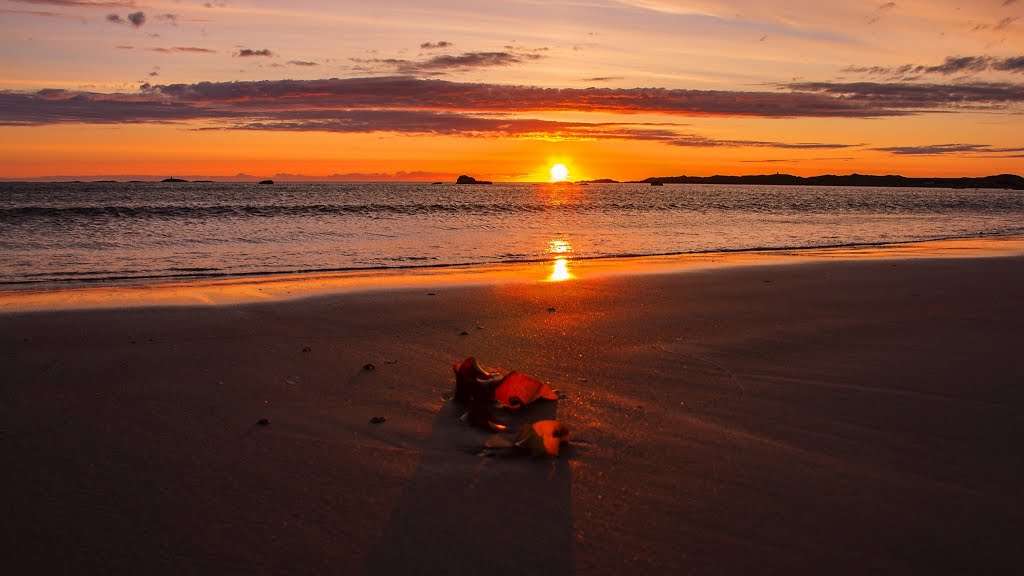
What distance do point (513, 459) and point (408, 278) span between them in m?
8.09

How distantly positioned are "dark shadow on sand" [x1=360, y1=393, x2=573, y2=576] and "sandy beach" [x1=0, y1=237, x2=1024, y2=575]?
0.01 metres

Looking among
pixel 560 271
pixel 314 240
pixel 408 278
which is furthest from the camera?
pixel 314 240

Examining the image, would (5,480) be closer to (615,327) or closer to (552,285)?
(615,327)

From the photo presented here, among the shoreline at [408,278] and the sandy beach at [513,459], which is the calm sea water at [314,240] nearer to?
the shoreline at [408,278]

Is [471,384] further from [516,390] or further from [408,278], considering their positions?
[408,278]

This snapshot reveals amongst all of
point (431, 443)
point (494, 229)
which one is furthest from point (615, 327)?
point (494, 229)

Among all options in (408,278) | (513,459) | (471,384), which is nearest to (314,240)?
(408,278)

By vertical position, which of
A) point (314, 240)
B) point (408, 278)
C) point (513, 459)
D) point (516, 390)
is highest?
point (516, 390)

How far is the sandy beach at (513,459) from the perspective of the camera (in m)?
3.06

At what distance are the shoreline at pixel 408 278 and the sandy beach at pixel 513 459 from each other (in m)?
1.39

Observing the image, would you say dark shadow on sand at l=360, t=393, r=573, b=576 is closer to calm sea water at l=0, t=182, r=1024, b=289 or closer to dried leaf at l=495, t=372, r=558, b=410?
dried leaf at l=495, t=372, r=558, b=410

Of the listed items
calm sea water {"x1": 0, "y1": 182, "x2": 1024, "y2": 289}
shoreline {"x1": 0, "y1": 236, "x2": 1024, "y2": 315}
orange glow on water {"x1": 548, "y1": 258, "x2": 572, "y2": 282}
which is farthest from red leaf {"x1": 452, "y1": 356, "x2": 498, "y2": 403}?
calm sea water {"x1": 0, "y1": 182, "x2": 1024, "y2": 289}

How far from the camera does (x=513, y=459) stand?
13.1 feet

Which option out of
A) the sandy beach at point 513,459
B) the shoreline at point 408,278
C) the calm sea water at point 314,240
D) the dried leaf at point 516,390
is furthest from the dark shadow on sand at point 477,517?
the calm sea water at point 314,240
